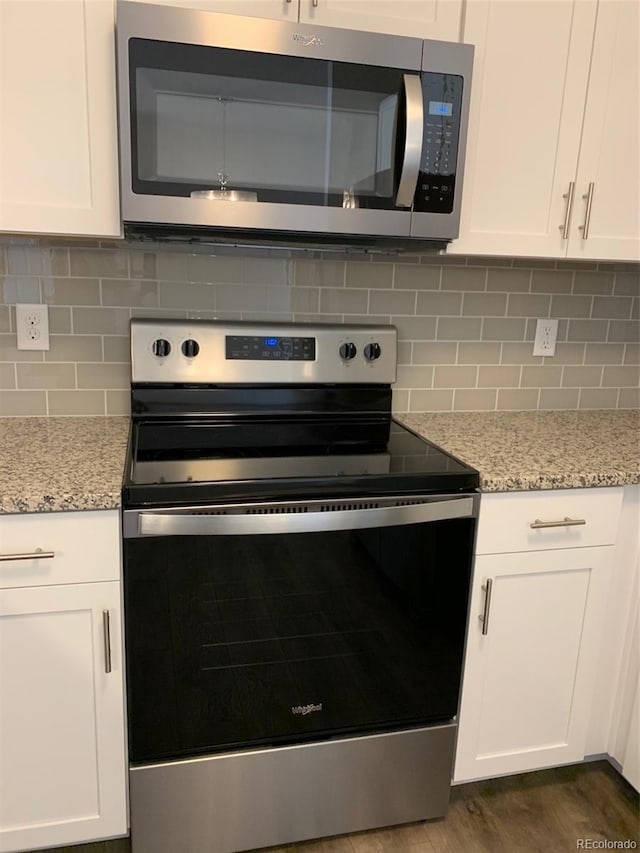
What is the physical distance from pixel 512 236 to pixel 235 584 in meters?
1.07

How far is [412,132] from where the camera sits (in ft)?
4.50

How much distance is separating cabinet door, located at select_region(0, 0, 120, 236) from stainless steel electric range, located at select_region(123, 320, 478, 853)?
0.37 meters

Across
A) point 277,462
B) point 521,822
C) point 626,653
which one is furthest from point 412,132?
point 521,822

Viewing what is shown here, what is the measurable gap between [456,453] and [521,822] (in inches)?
37.2

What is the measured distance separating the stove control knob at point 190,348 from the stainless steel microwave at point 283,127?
0.31m

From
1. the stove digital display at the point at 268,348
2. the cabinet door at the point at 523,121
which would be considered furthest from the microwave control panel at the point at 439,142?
the stove digital display at the point at 268,348

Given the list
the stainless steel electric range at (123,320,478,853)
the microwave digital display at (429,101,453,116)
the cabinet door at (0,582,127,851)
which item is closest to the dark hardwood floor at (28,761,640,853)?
the stainless steel electric range at (123,320,478,853)

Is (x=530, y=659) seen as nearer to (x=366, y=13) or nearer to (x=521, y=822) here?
(x=521, y=822)

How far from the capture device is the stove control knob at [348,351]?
1804 mm

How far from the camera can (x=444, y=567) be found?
1.46 metres

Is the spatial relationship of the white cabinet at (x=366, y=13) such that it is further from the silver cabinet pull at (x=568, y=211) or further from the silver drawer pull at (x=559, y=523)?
the silver drawer pull at (x=559, y=523)

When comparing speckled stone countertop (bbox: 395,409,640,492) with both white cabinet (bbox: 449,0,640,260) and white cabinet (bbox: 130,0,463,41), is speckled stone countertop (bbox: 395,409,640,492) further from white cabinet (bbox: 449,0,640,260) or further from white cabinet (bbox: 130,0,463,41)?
white cabinet (bbox: 130,0,463,41)

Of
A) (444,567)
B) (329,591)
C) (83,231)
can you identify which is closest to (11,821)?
(329,591)

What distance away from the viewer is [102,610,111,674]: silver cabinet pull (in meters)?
1.29
